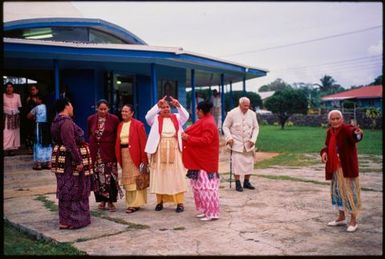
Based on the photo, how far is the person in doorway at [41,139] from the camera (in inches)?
347

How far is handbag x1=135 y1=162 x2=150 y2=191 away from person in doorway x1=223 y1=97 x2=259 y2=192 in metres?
2.03

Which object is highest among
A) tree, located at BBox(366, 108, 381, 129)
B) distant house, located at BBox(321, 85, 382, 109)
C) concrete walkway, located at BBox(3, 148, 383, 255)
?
distant house, located at BBox(321, 85, 382, 109)

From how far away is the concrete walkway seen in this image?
411 centimetres

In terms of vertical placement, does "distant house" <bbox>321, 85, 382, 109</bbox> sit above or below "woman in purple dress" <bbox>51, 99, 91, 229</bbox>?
above

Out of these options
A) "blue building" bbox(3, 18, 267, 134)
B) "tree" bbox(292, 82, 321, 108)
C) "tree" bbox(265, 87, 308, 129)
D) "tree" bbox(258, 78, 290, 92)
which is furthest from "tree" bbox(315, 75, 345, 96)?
"blue building" bbox(3, 18, 267, 134)

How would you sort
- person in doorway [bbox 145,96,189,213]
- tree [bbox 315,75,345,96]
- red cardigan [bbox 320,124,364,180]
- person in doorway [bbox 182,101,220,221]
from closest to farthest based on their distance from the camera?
red cardigan [bbox 320,124,364,180] < person in doorway [bbox 182,101,220,221] < person in doorway [bbox 145,96,189,213] < tree [bbox 315,75,345,96]

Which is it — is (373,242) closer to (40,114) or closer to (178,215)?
(178,215)

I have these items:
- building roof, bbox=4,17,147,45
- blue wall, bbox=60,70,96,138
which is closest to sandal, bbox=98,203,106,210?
blue wall, bbox=60,70,96,138

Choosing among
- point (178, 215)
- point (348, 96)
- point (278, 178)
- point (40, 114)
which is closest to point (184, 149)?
point (178, 215)

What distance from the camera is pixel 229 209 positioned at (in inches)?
230

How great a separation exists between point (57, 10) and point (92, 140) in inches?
→ 470

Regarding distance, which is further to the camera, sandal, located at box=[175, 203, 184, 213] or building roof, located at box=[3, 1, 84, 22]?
building roof, located at box=[3, 1, 84, 22]

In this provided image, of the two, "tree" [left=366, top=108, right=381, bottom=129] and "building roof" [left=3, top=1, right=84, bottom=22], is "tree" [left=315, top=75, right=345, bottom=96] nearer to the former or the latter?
"tree" [left=366, top=108, right=381, bottom=129]

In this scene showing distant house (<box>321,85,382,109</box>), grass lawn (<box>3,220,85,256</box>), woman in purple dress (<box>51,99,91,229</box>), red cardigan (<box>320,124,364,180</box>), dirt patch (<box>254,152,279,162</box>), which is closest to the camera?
grass lawn (<box>3,220,85,256</box>)
